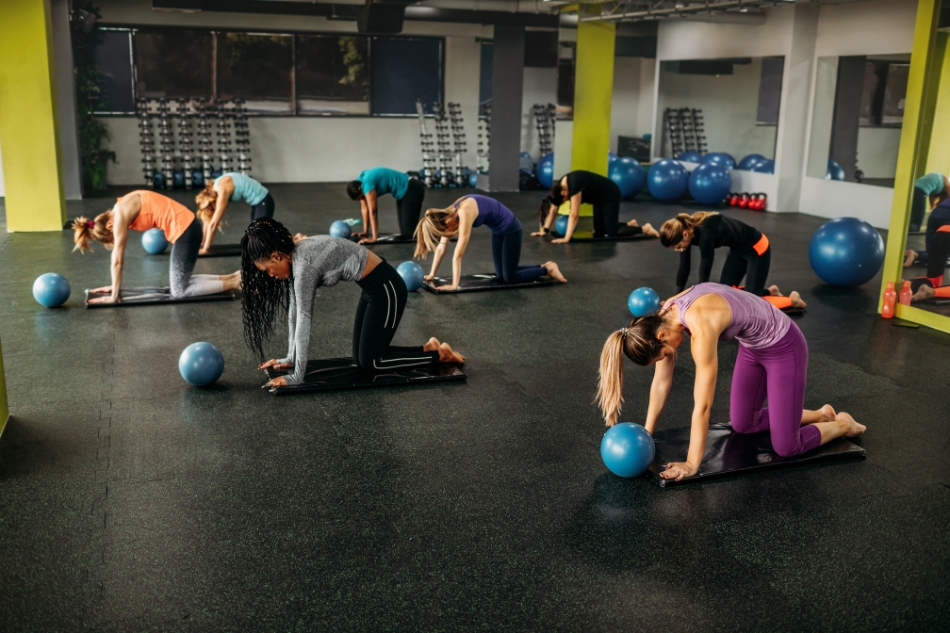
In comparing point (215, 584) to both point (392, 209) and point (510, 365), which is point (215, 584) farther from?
point (392, 209)

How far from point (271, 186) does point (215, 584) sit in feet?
38.6

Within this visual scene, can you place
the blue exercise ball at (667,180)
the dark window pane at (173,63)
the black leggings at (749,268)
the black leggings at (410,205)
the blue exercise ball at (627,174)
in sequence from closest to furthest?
the black leggings at (749,268), the black leggings at (410,205), the blue exercise ball at (667,180), the blue exercise ball at (627,174), the dark window pane at (173,63)

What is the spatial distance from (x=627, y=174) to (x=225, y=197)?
7069 millimetres

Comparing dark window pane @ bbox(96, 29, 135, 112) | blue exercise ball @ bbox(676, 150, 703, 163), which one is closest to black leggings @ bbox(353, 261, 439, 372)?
blue exercise ball @ bbox(676, 150, 703, 163)

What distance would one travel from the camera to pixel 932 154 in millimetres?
5797

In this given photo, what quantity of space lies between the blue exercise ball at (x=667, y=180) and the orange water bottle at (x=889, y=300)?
6507 millimetres

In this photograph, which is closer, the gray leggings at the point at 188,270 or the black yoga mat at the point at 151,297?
the gray leggings at the point at 188,270

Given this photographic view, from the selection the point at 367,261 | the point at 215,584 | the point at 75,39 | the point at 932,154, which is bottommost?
the point at 215,584

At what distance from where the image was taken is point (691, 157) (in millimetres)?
13805

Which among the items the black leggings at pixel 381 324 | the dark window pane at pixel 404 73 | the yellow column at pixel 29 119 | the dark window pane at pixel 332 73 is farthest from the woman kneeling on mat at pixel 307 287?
the dark window pane at pixel 404 73

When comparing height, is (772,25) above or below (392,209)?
above

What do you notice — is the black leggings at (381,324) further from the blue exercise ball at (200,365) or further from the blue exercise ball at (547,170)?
the blue exercise ball at (547,170)

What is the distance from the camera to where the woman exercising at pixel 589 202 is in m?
8.42

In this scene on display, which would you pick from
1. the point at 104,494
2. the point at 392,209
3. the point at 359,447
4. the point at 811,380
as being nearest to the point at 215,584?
the point at 104,494
